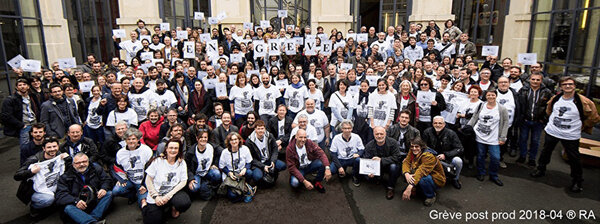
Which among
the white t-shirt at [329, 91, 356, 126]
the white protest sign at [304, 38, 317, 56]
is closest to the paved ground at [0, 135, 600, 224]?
the white t-shirt at [329, 91, 356, 126]

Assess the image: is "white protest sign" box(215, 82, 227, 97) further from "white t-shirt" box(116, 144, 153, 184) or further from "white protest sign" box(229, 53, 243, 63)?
"white t-shirt" box(116, 144, 153, 184)

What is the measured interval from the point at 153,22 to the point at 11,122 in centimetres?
905

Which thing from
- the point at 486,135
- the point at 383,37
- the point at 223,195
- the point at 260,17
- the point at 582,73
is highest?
the point at 260,17

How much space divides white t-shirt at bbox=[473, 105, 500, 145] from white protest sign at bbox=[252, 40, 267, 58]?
20.0 feet

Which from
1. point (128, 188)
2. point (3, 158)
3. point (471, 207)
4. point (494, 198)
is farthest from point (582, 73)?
point (3, 158)

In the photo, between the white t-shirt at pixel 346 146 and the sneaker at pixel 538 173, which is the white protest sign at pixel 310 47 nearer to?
the white t-shirt at pixel 346 146

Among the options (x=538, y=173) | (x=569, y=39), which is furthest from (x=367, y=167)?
(x=569, y=39)

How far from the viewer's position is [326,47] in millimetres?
10383

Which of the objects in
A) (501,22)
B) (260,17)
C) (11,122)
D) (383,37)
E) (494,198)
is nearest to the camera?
(494,198)

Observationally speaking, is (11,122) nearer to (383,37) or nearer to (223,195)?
(223,195)

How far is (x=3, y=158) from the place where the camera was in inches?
321

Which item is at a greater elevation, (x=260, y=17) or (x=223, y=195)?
(x=260, y=17)

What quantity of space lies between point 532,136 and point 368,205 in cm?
417

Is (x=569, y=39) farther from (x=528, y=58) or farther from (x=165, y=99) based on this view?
(x=165, y=99)
